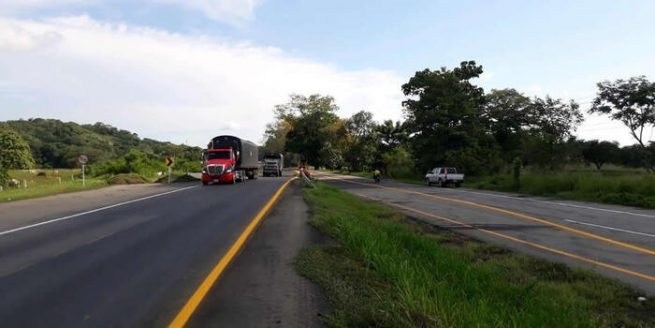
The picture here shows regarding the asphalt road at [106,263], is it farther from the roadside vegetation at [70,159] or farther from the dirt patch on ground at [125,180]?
the dirt patch on ground at [125,180]

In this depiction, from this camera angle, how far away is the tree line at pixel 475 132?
5750cm

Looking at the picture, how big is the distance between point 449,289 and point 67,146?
134m

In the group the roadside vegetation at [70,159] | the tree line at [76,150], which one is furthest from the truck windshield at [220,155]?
the tree line at [76,150]

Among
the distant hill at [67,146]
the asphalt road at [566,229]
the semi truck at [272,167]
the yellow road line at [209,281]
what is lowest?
the asphalt road at [566,229]

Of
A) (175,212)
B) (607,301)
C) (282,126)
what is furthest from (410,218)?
(282,126)

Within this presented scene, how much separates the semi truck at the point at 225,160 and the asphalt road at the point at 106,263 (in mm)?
22657

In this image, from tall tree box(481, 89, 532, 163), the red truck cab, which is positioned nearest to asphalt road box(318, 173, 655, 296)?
the red truck cab

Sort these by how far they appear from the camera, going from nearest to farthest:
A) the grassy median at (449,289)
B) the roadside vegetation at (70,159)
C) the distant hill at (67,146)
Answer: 1. the grassy median at (449,289)
2. the roadside vegetation at (70,159)
3. the distant hill at (67,146)

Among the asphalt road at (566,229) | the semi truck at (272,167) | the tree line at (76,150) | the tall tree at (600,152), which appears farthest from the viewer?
the tall tree at (600,152)

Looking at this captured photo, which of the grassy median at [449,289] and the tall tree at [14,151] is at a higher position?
the tall tree at [14,151]

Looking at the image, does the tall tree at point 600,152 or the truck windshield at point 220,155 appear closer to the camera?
the truck windshield at point 220,155

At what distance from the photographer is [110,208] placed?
2055cm

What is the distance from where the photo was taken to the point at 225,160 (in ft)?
140

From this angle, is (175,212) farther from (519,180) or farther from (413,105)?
(413,105)
